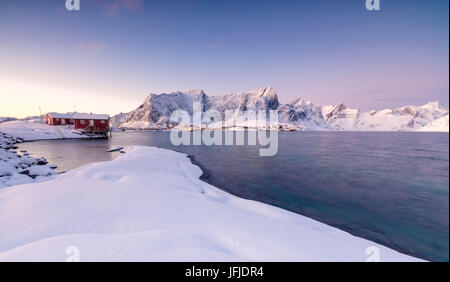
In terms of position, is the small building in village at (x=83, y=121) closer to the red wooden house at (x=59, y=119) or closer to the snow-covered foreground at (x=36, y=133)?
the red wooden house at (x=59, y=119)

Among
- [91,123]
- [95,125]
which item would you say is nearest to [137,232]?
[95,125]

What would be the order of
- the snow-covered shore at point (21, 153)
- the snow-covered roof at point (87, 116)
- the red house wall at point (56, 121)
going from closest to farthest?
the snow-covered shore at point (21, 153) < the snow-covered roof at point (87, 116) < the red house wall at point (56, 121)

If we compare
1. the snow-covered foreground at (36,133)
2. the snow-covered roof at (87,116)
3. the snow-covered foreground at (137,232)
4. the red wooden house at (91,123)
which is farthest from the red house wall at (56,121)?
the snow-covered foreground at (137,232)

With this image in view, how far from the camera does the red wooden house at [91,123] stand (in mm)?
73250

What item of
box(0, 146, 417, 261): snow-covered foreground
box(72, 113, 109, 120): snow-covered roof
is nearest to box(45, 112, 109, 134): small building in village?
box(72, 113, 109, 120): snow-covered roof

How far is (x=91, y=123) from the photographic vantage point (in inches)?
2972

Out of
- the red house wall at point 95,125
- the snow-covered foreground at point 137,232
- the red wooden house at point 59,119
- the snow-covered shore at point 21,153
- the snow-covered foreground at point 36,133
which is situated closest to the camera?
the snow-covered foreground at point 137,232

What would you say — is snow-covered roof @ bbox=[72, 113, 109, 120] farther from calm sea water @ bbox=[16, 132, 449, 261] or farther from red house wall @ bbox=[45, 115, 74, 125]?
calm sea water @ bbox=[16, 132, 449, 261]

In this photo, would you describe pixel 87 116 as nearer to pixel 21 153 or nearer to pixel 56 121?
pixel 56 121

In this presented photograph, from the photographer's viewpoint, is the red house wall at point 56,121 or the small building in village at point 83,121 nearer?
the small building in village at point 83,121

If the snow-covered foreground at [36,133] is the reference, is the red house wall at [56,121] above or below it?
above
